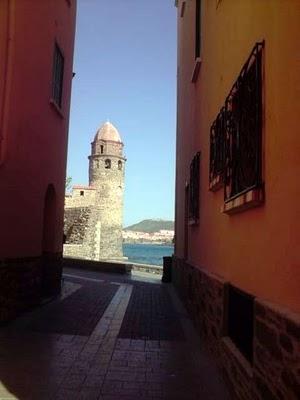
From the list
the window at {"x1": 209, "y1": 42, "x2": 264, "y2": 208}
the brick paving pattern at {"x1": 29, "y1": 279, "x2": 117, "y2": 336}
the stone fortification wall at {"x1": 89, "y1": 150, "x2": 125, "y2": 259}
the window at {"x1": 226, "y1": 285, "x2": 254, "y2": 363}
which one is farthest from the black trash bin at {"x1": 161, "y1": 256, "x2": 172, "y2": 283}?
the stone fortification wall at {"x1": 89, "y1": 150, "x2": 125, "y2": 259}

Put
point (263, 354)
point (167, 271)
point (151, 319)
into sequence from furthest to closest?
point (167, 271)
point (151, 319)
point (263, 354)

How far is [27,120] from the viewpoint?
30.7 ft

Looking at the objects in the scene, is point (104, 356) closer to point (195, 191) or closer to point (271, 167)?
point (271, 167)

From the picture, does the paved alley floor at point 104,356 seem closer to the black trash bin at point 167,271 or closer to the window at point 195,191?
the window at point 195,191

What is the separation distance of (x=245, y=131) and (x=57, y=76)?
8008 mm

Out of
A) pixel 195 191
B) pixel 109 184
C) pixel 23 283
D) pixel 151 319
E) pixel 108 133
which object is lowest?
pixel 151 319

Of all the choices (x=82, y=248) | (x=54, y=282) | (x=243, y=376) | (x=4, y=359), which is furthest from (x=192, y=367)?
(x=82, y=248)

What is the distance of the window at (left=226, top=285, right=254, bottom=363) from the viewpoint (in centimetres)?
459

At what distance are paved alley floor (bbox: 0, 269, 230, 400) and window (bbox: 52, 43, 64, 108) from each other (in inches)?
192

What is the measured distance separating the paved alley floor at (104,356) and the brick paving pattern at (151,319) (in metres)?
0.02

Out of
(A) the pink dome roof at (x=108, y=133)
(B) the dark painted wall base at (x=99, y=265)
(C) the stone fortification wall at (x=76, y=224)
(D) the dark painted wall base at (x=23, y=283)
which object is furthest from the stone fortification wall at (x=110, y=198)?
(D) the dark painted wall base at (x=23, y=283)

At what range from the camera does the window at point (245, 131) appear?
13.9 ft

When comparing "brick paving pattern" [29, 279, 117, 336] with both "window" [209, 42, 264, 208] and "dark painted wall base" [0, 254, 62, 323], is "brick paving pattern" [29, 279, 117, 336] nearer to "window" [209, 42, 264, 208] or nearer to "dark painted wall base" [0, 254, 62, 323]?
"dark painted wall base" [0, 254, 62, 323]

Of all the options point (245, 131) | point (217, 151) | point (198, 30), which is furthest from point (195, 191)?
point (245, 131)
